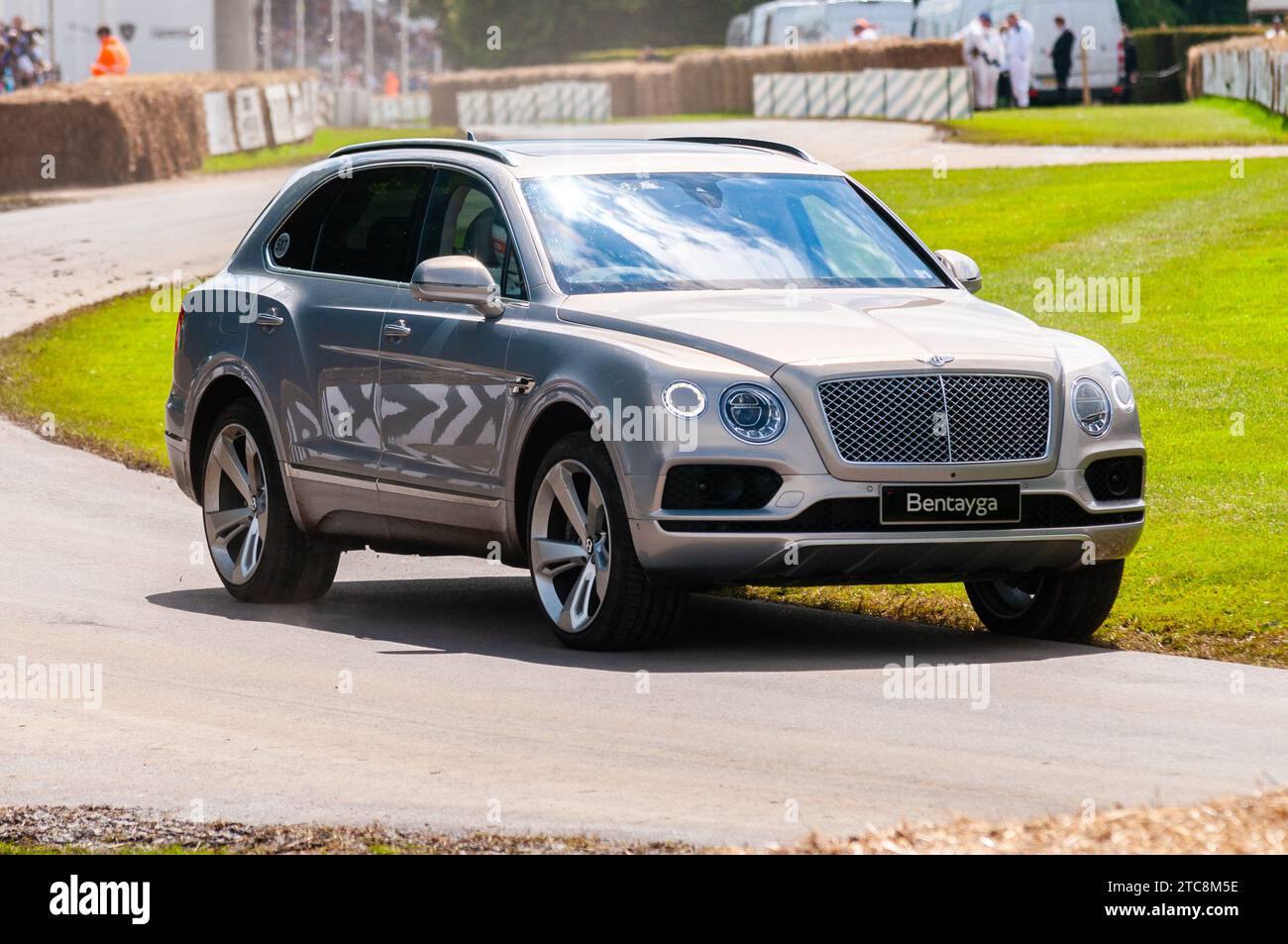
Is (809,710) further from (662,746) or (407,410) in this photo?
(407,410)

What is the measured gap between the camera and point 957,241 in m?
25.6

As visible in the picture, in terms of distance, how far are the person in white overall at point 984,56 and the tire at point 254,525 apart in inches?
1563

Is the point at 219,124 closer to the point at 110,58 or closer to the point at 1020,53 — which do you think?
the point at 110,58

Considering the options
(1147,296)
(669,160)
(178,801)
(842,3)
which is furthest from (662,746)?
(842,3)

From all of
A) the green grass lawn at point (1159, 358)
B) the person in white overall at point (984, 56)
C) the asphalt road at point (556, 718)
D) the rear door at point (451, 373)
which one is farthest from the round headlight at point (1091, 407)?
the person in white overall at point (984, 56)

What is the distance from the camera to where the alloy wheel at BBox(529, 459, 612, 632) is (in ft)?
31.3

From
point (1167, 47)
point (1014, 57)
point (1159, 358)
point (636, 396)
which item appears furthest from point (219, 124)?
point (636, 396)

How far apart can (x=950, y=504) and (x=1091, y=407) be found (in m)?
0.81

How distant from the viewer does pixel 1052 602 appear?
10.3 meters

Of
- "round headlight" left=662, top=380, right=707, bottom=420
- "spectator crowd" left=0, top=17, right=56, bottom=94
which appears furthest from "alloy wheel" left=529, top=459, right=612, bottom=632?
"spectator crowd" left=0, top=17, right=56, bottom=94

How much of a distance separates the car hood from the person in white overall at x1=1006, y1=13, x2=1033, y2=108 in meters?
42.0

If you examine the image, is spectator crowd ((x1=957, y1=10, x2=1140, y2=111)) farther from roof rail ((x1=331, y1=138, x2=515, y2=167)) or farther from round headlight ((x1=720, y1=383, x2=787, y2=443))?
round headlight ((x1=720, y1=383, x2=787, y2=443))

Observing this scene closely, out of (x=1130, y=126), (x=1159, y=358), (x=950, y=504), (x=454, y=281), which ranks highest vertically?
(x=454, y=281)

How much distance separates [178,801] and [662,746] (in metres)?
1.57
